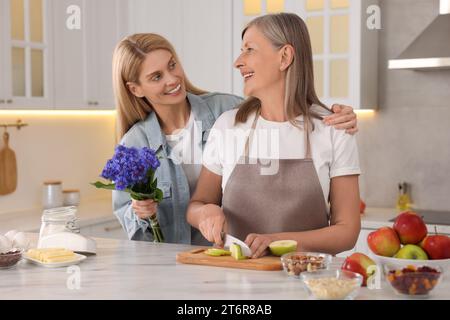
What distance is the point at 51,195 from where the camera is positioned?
4.19 metres

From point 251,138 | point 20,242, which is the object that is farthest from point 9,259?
point 251,138

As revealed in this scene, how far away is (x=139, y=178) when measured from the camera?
1972 mm

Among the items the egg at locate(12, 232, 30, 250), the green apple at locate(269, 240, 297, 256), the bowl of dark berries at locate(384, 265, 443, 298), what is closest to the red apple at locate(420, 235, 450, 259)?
the bowl of dark berries at locate(384, 265, 443, 298)

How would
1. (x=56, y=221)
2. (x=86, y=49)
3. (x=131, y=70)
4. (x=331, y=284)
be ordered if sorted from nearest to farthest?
(x=331, y=284), (x=56, y=221), (x=131, y=70), (x=86, y=49)

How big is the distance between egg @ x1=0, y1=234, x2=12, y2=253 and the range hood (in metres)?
2.58

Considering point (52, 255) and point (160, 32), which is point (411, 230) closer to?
point (52, 255)

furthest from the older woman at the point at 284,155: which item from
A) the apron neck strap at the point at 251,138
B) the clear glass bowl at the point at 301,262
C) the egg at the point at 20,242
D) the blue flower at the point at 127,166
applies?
the egg at the point at 20,242

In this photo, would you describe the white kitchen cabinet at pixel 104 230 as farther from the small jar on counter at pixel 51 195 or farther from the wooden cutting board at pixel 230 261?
the wooden cutting board at pixel 230 261

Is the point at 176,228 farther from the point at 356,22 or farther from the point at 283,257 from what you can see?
the point at 356,22

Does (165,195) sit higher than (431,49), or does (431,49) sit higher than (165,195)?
(431,49)

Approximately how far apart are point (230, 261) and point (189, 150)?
817mm

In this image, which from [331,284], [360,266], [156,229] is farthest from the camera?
[156,229]

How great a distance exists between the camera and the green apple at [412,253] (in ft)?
5.46
